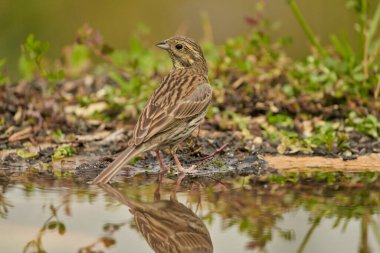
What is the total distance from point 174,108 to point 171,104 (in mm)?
53

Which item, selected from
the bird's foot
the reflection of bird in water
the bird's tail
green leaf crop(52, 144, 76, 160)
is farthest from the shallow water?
green leaf crop(52, 144, 76, 160)

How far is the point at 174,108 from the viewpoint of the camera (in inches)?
249

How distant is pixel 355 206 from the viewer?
4.45 meters

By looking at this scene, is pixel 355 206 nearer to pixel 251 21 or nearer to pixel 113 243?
pixel 113 243

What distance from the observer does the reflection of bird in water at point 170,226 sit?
3707 mm

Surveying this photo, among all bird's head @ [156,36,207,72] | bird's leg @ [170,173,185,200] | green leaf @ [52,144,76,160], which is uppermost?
bird's head @ [156,36,207,72]

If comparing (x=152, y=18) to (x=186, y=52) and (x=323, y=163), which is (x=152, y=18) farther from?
(x=323, y=163)

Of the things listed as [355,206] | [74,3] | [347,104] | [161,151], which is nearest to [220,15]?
[74,3]

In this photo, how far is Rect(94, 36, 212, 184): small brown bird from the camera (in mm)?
5824

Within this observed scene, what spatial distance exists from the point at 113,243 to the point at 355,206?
148 cm

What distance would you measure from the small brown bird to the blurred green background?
20.5ft

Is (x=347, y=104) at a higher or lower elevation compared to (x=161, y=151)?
higher

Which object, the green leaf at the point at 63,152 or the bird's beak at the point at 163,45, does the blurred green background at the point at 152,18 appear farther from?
the green leaf at the point at 63,152

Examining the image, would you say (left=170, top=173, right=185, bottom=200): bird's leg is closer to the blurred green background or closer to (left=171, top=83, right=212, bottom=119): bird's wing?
(left=171, top=83, right=212, bottom=119): bird's wing
